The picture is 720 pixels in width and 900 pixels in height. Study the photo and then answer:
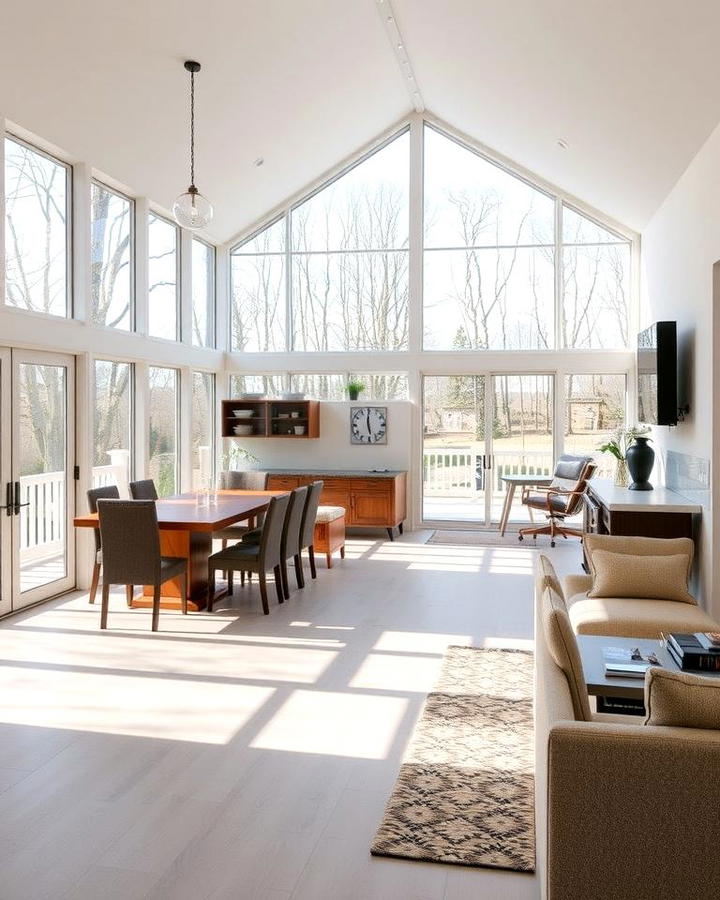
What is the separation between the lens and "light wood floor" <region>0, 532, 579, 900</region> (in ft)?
8.80

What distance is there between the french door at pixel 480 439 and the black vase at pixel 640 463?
11.4ft

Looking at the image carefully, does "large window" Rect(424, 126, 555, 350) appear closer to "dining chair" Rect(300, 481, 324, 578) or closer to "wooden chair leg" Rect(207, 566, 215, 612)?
"dining chair" Rect(300, 481, 324, 578)

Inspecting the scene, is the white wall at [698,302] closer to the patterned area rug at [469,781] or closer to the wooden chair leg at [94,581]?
the patterned area rug at [469,781]

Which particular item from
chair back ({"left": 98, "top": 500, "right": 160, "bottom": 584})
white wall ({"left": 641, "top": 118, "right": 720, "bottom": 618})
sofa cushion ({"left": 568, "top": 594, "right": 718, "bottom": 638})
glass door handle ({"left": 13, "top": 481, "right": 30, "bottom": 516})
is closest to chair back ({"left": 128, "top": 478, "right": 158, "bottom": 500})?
glass door handle ({"left": 13, "top": 481, "right": 30, "bottom": 516})

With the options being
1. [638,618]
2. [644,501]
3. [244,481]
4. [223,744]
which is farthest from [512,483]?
[223,744]

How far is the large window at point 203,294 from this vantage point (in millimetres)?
10407

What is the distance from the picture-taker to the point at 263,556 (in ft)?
20.3

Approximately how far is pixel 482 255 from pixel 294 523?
5325 mm

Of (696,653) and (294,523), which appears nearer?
(696,653)

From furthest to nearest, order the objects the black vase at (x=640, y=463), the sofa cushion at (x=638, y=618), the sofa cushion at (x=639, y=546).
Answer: the black vase at (x=640, y=463)
the sofa cushion at (x=639, y=546)
the sofa cushion at (x=638, y=618)

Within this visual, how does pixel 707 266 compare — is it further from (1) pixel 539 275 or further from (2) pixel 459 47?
(1) pixel 539 275

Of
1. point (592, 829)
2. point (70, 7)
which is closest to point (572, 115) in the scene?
point (70, 7)

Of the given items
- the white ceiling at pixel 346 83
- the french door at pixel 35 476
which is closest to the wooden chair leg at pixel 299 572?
the french door at pixel 35 476

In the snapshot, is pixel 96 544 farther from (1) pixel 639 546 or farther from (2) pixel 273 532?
A: (1) pixel 639 546
